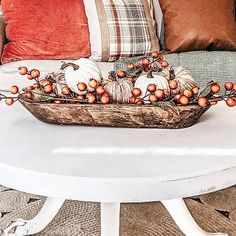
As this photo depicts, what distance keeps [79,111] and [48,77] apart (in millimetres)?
155

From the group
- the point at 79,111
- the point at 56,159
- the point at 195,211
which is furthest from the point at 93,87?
the point at 195,211

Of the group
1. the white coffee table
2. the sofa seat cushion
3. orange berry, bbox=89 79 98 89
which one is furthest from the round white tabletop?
the sofa seat cushion

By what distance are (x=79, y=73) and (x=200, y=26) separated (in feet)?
3.86

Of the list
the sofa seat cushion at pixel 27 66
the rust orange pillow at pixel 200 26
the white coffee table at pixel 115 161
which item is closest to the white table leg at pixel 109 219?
the white coffee table at pixel 115 161

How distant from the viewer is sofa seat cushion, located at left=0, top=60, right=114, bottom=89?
73.7 inches

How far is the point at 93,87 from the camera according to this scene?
3.67 ft

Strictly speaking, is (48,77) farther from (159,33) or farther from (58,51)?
(159,33)

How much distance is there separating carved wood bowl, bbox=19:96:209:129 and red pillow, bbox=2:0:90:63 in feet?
3.35

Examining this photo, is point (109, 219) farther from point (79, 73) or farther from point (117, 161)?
point (79, 73)

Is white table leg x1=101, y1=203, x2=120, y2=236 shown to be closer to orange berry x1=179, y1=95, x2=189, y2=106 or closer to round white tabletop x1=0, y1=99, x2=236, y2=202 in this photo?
round white tabletop x1=0, y1=99, x2=236, y2=202

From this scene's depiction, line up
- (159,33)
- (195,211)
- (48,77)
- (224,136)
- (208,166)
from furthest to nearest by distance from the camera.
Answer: (159,33)
(195,211)
(48,77)
(224,136)
(208,166)

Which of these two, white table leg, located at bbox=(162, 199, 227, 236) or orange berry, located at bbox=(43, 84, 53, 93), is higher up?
orange berry, located at bbox=(43, 84, 53, 93)

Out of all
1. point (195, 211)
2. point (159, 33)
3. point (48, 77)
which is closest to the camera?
point (48, 77)

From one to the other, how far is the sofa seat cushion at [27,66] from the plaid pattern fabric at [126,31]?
9 cm
